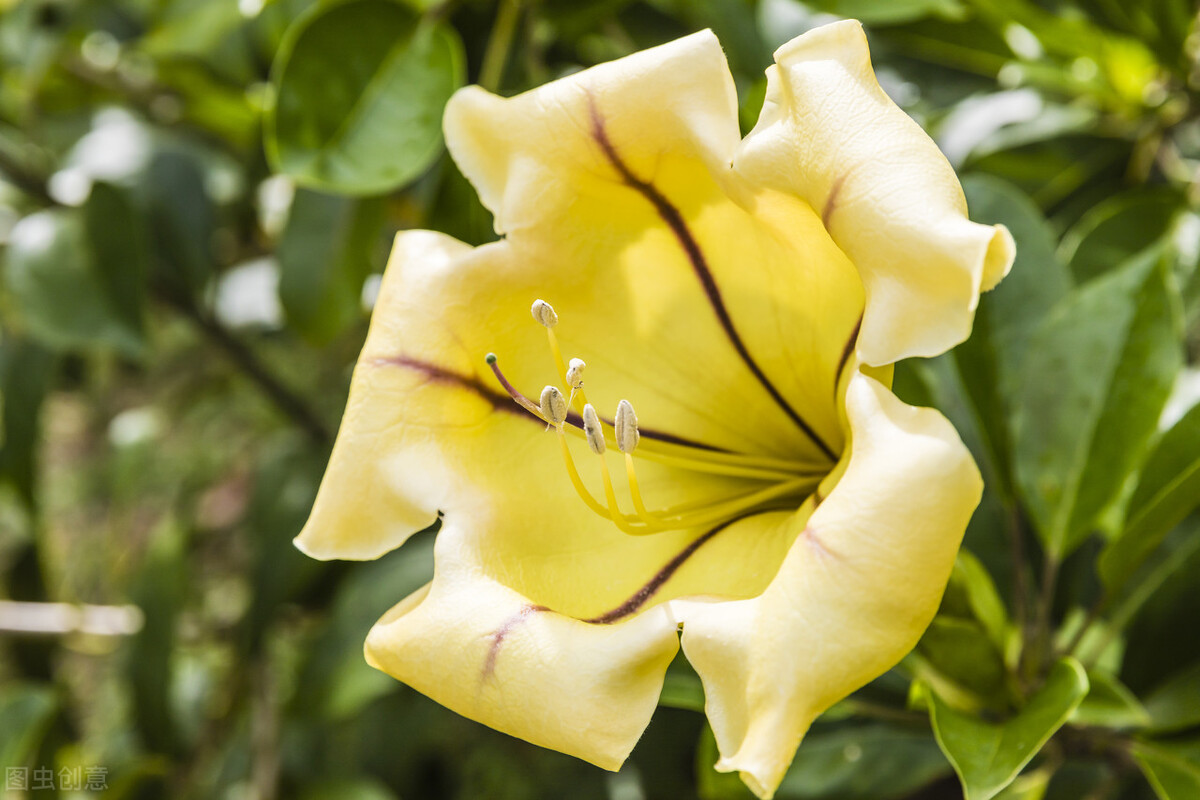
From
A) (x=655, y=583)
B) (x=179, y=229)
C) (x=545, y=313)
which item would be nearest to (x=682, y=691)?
(x=655, y=583)

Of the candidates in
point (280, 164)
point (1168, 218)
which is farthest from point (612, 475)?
point (1168, 218)

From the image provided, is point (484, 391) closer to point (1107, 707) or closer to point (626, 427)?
point (626, 427)

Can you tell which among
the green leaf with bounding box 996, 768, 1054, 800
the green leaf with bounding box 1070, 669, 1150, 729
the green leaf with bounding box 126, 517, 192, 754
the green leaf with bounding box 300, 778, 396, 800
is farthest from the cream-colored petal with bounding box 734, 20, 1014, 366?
the green leaf with bounding box 126, 517, 192, 754

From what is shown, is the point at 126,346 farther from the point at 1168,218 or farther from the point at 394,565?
the point at 1168,218

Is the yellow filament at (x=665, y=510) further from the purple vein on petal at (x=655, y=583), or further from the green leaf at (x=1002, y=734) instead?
the green leaf at (x=1002, y=734)

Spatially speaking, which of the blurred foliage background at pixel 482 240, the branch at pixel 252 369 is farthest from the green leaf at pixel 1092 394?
the branch at pixel 252 369

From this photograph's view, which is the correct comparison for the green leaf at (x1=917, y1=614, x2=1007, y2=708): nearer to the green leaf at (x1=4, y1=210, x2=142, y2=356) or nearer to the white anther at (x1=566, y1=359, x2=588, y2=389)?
the white anther at (x1=566, y1=359, x2=588, y2=389)

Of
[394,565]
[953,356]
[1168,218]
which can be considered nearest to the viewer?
[953,356]

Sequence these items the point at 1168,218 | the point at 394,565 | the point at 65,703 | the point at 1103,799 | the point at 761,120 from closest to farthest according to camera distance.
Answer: the point at 761,120 → the point at 1103,799 → the point at 1168,218 → the point at 394,565 → the point at 65,703
